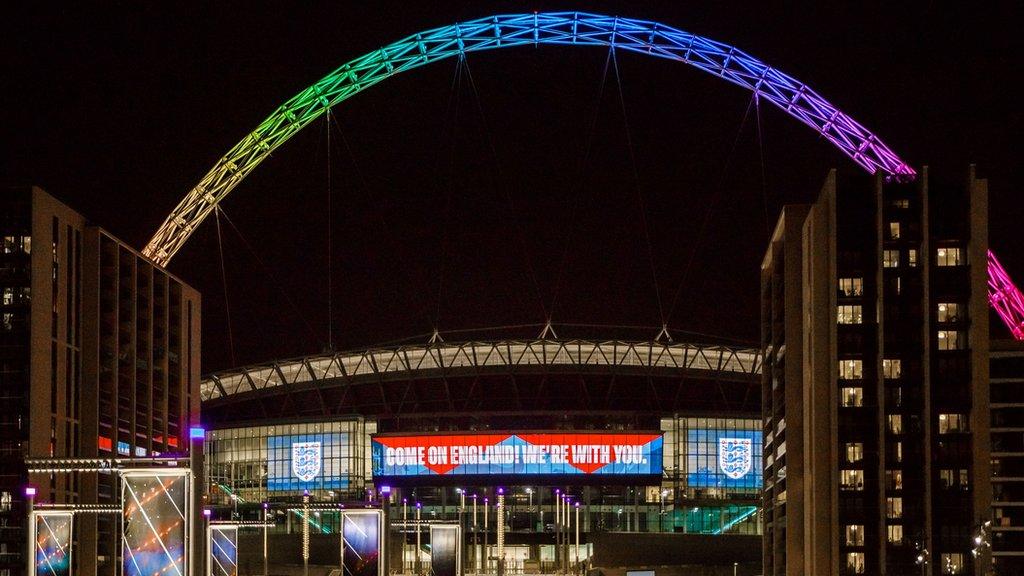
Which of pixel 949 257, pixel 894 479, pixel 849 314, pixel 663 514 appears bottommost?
pixel 663 514

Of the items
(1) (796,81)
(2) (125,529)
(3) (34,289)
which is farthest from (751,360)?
(2) (125,529)

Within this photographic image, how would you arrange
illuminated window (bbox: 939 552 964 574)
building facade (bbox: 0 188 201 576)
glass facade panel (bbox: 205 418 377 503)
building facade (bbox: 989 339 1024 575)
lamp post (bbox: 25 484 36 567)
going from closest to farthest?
lamp post (bbox: 25 484 36 567)
illuminated window (bbox: 939 552 964 574)
building facade (bbox: 0 188 201 576)
building facade (bbox: 989 339 1024 575)
glass facade panel (bbox: 205 418 377 503)

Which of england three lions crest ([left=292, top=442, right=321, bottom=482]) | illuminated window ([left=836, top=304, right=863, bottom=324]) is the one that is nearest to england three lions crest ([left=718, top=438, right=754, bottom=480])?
england three lions crest ([left=292, top=442, right=321, bottom=482])

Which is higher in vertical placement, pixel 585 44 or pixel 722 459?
pixel 585 44

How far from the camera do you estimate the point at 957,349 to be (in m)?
124

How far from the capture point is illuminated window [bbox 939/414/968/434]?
122 m

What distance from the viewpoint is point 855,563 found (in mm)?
120875

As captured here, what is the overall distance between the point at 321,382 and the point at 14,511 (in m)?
77.9

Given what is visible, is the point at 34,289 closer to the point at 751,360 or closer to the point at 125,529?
the point at 125,529

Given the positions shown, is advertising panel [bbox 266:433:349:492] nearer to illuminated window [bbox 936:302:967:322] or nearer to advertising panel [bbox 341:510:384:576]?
advertising panel [bbox 341:510:384:576]

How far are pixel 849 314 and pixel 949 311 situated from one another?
812cm

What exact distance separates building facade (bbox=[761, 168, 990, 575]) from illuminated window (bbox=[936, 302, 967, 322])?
8 centimetres

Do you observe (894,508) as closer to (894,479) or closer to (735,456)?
(894,479)

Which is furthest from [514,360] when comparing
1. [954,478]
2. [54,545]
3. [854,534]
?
[54,545]
